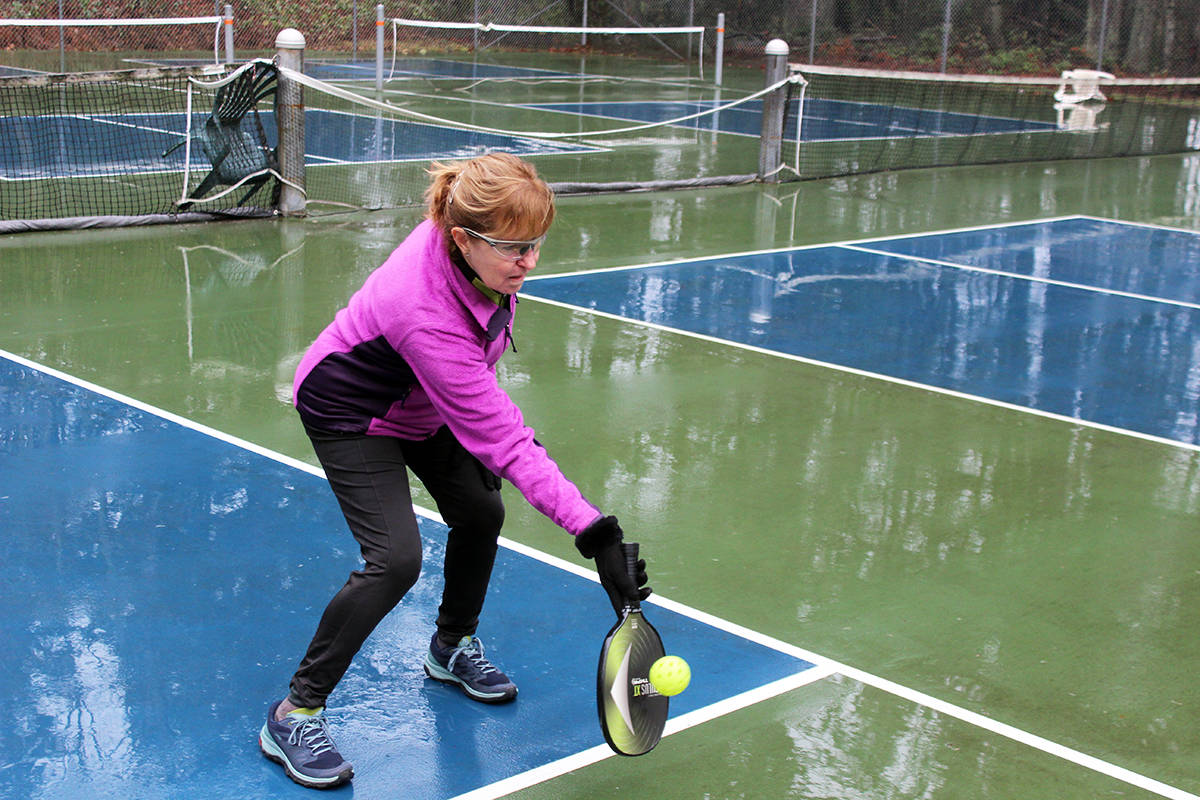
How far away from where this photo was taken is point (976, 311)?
388 inches

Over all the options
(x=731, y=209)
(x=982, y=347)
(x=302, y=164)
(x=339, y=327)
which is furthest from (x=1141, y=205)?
(x=339, y=327)

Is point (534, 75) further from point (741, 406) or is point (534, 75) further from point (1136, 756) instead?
point (1136, 756)

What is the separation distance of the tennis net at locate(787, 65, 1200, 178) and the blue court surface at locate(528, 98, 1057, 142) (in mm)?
33

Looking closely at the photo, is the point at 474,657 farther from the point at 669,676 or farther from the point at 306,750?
the point at 669,676

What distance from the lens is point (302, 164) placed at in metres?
12.4

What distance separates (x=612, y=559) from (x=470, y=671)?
3.66 ft

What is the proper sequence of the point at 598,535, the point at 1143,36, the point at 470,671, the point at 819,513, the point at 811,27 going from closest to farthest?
1. the point at 598,535
2. the point at 470,671
3. the point at 819,513
4. the point at 811,27
5. the point at 1143,36

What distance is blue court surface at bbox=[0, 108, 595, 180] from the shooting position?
1438 centimetres

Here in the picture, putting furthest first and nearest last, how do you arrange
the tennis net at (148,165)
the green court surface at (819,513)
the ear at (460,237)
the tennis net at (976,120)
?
the tennis net at (976,120)
the tennis net at (148,165)
the green court surface at (819,513)
the ear at (460,237)

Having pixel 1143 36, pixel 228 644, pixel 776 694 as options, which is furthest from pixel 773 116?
pixel 1143 36

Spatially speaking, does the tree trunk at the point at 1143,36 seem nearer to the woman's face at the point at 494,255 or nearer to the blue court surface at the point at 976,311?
the blue court surface at the point at 976,311

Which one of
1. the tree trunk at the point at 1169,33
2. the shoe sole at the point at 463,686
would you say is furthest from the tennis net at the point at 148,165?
the tree trunk at the point at 1169,33

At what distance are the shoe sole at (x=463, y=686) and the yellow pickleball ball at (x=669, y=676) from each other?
846 millimetres

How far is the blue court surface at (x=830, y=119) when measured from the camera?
21.0 meters
